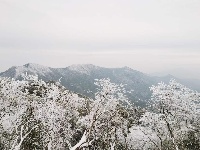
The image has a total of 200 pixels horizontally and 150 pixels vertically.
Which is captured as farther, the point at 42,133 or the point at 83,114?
the point at 83,114

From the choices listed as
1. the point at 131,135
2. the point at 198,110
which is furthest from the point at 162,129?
the point at 198,110

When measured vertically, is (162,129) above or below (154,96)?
below

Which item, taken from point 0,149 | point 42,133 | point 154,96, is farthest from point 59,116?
point 154,96

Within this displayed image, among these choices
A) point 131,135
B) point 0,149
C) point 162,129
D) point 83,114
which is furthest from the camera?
point 83,114

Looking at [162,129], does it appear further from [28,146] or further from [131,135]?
[28,146]

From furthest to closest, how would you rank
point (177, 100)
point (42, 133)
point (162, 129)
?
point (162, 129) → point (42, 133) → point (177, 100)

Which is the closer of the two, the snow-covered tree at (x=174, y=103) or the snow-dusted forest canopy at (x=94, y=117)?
the snow-dusted forest canopy at (x=94, y=117)

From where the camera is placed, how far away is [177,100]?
96.7 ft

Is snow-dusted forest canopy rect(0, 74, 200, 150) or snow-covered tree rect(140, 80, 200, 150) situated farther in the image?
snow-covered tree rect(140, 80, 200, 150)

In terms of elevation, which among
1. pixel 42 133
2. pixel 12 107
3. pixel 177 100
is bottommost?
pixel 42 133

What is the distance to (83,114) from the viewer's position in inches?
2024

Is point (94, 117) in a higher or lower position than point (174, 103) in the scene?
lower

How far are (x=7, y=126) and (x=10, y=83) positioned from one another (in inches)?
387

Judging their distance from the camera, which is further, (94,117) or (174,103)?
(174,103)
